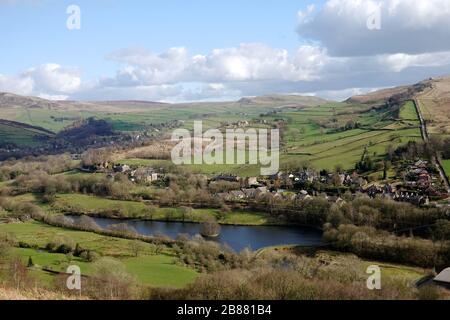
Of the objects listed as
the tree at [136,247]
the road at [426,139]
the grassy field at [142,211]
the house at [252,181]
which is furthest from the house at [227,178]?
the tree at [136,247]

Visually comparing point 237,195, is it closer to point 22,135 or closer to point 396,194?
point 396,194

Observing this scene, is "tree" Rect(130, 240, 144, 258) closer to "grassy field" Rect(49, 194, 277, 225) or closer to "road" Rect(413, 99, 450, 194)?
"grassy field" Rect(49, 194, 277, 225)

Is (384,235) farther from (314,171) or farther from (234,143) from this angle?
(234,143)

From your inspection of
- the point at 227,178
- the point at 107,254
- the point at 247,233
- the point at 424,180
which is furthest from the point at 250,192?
the point at 107,254

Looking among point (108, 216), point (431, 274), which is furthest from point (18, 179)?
point (431, 274)

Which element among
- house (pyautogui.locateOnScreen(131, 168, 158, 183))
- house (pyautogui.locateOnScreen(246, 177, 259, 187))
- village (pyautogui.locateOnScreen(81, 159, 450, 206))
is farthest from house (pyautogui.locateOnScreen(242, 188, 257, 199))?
house (pyautogui.locateOnScreen(131, 168, 158, 183))
